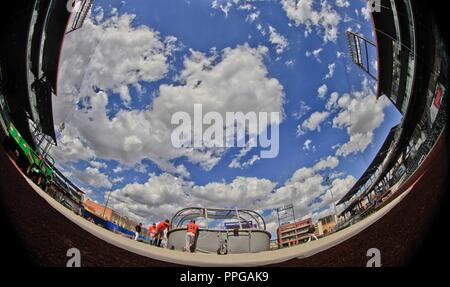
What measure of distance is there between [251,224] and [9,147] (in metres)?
2.04

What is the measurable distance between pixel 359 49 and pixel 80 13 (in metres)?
2.51

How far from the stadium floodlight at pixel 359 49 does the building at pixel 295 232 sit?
1.43m

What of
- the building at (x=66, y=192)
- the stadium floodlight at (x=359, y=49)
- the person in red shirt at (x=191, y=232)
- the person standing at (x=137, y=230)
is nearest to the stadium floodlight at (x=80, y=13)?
the building at (x=66, y=192)

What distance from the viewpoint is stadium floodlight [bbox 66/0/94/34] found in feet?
7.76

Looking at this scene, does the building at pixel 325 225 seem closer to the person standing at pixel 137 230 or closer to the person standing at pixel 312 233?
the person standing at pixel 312 233

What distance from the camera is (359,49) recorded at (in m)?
2.54

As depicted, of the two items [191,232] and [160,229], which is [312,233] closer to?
[191,232]

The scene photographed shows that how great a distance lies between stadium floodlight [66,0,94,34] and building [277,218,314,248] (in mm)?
2589

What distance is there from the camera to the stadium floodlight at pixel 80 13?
2365 mm

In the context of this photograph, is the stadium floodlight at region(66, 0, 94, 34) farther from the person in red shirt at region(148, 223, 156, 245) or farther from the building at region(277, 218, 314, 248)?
the building at region(277, 218, 314, 248)

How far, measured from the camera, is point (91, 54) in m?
2.77
